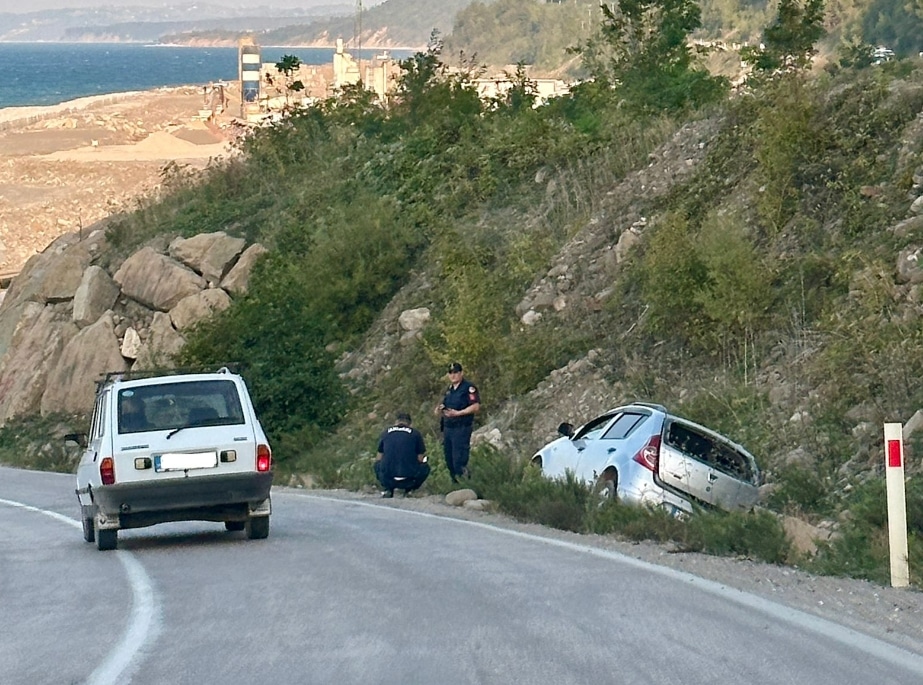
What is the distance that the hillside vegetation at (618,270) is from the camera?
772 inches

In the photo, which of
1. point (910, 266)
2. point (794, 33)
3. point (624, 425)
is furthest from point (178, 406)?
point (794, 33)

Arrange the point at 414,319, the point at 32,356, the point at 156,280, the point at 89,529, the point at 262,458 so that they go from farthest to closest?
the point at 32,356 → the point at 156,280 → the point at 414,319 → the point at 89,529 → the point at 262,458

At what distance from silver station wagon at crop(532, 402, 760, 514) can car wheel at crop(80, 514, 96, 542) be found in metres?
5.19

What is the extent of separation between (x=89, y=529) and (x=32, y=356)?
25.2m

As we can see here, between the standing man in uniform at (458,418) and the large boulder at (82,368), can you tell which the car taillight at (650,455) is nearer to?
the standing man in uniform at (458,418)

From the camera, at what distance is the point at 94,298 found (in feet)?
129

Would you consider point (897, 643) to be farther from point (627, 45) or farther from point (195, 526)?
point (627, 45)

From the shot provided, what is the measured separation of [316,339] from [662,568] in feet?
63.6

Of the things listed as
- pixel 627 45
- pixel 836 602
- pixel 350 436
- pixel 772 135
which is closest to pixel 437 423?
pixel 350 436

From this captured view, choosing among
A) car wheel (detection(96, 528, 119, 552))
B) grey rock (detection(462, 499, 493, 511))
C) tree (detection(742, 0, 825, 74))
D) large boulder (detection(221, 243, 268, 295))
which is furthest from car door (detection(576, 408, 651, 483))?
large boulder (detection(221, 243, 268, 295))

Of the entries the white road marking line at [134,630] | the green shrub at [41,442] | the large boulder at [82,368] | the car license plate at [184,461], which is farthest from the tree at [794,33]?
the white road marking line at [134,630]

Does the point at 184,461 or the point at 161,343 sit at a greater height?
the point at 184,461

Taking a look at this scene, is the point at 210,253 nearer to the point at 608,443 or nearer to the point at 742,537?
the point at 608,443

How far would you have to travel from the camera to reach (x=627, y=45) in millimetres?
37656
